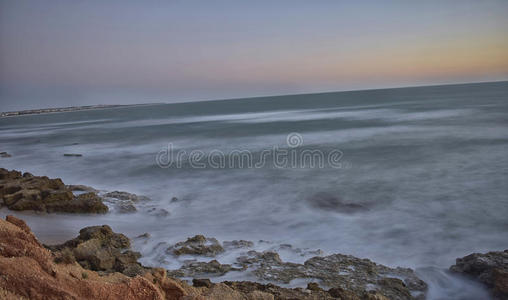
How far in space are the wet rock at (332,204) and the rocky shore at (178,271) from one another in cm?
363

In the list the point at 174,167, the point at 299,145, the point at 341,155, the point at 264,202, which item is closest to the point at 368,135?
the point at 299,145

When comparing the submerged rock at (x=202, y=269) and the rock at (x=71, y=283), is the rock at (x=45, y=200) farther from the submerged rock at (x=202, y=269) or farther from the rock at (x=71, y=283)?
the rock at (x=71, y=283)

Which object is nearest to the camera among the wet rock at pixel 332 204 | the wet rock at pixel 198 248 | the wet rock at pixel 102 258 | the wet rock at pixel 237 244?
the wet rock at pixel 102 258

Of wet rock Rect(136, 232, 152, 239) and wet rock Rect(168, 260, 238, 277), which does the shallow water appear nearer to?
wet rock Rect(136, 232, 152, 239)

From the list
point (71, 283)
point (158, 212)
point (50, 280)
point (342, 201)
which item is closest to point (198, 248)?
point (158, 212)

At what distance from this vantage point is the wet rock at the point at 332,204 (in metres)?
11.1

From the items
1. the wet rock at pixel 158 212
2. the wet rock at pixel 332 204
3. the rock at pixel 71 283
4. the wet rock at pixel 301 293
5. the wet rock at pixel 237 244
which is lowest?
the wet rock at pixel 332 204

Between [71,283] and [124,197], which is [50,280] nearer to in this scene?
[71,283]

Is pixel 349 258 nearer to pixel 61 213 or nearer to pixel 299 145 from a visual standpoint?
pixel 61 213

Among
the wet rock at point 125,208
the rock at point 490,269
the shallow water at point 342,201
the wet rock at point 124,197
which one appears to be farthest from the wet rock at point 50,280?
the wet rock at point 124,197

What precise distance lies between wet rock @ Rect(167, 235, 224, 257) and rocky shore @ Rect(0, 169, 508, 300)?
0.02 m

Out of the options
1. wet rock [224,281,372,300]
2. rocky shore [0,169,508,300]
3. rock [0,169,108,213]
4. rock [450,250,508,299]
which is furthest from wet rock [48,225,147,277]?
rock [450,250,508,299]

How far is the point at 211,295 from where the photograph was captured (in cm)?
427

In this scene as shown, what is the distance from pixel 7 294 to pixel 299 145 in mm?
24511
